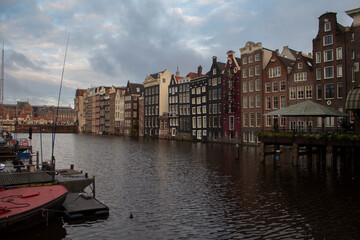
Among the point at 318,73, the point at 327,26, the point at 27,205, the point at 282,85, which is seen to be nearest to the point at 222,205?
the point at 27,205

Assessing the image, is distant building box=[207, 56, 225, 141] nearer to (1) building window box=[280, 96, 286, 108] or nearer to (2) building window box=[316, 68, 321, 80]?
(1) building window box=[280, 96, 286, 108]

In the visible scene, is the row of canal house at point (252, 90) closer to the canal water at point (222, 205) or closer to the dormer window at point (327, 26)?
the dormer window at point (327, 26)

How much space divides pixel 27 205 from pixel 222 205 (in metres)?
12.2

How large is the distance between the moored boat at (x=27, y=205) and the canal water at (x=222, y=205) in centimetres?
68

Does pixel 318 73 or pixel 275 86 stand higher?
pixel 318 73

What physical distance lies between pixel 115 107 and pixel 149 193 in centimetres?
12580

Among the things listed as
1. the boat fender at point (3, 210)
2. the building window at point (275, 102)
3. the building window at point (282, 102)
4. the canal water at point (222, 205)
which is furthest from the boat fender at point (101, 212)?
the building window at point (275, 102)

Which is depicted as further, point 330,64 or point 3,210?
point 330,64

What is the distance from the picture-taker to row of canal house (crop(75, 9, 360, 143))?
53000mm

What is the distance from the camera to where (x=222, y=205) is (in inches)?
814

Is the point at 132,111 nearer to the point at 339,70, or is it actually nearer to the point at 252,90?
the point at 252,90

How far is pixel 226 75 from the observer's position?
79.1 m

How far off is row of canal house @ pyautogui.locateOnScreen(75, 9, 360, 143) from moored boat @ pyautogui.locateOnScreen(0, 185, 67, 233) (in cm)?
3199

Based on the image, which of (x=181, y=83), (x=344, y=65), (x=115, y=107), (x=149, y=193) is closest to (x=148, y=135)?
(x=181, y=83)
